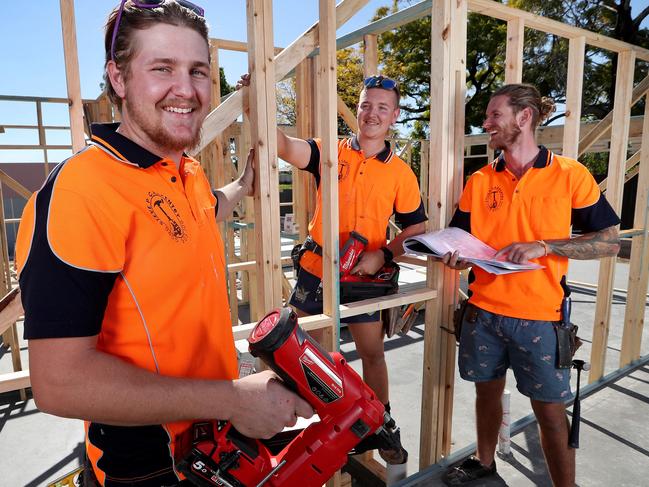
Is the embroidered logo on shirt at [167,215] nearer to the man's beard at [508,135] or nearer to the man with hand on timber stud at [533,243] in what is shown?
the man with hand on timber stud at [533,243]

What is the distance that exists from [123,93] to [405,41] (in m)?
19.4

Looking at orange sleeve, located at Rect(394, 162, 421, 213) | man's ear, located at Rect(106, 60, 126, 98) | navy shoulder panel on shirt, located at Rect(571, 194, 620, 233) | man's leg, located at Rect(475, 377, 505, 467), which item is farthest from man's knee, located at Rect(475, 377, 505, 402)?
man's ear, located at Rect(106, 60, 126, 98)

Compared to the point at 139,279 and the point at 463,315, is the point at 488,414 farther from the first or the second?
the point at 139,279

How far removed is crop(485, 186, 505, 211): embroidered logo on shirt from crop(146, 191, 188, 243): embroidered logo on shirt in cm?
174

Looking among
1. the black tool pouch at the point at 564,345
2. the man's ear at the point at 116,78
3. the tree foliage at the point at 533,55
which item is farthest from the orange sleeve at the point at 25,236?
the tree foliage at the point at 533,55

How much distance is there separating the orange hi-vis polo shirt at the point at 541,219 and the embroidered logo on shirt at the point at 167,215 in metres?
1.73

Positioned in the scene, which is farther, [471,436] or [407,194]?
[471,436]

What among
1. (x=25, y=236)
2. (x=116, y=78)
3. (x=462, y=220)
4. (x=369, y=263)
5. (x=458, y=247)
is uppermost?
(x=116, y=78)

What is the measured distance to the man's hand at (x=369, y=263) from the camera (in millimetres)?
2293

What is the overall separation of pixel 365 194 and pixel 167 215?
1528 mm

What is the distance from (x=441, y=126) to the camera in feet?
7.59

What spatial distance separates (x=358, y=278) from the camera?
2352 millimetres

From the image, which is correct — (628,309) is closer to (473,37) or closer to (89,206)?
(89,206)

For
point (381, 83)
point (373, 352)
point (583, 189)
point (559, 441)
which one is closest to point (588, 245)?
point (583, 189)
